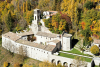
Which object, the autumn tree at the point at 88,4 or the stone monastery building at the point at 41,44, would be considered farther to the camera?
the autumn tree at the point at 88,4

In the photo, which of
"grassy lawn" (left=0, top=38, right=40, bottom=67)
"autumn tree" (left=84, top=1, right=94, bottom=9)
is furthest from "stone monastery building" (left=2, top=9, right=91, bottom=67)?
"autumn tree" (left=84, top=1, right=94, bottom=9)

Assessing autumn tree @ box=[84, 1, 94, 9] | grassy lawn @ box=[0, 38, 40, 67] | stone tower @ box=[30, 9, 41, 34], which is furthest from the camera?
stone tower @ box=[30, 9, 41, 34]

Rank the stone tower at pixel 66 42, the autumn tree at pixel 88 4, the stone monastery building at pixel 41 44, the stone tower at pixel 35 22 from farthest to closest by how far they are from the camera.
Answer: the stone tower at pixel 35 22 → the autumn tree at pixel 88 4 → the stone tower at pixel 66 42 → the stone monastery building at pixel 41 44

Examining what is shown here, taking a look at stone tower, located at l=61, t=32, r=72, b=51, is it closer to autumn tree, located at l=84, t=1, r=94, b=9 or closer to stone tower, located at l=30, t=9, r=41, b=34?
stone tower, located at l=30, t=9, r=41, b=34

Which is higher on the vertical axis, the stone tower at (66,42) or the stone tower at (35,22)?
the stone tower at (35,22)

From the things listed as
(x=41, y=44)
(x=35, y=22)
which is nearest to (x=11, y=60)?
(x=41, y=44)

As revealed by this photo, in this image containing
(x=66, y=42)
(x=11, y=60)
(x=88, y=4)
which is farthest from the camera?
(x=88, y=4)

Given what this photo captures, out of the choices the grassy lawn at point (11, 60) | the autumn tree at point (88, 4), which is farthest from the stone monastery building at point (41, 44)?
the autumn tree at point (88, 4)

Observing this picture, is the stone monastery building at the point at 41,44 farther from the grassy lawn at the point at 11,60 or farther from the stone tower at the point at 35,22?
the grassy lawn at the point at 11,60

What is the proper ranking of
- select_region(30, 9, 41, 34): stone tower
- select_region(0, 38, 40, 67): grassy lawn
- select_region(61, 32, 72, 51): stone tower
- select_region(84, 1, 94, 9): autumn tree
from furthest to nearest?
select_region(30, 9, 41, 34): stone tower, select_region(84, 1, 94, 9): autumn tree, select_region(61, 32, 72, 51): stone tower, select_region(0, 38, 40, 67): grassy lawn

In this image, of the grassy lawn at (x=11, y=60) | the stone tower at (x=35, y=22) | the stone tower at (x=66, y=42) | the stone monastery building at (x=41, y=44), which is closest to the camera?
the stone monastery building at (x=41, y=44)

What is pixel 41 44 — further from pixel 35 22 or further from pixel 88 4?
pixel 88 4
